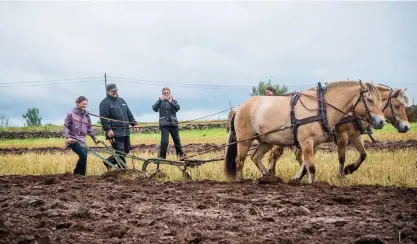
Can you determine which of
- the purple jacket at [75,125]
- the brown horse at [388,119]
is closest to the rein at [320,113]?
the brown horse at [388,119]

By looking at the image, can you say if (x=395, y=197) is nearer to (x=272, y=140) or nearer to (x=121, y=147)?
(x=272, y=140)

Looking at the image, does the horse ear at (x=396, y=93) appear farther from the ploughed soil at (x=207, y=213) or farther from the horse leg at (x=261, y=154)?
the horse leg at (x=261, y=154)

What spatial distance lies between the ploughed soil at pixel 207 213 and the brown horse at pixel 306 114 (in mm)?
828

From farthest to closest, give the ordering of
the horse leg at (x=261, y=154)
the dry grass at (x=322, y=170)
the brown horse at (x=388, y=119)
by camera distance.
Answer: the horse leg at (x=261, y=154)
the brown horse at (x=388, y=119)
the dry grass at (x=322, y=170)

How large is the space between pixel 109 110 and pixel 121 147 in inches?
35.4

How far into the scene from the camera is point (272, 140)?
8.81m

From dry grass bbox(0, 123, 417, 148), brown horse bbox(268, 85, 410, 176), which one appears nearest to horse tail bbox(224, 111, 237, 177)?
brown horse bbox(268, 85, 410, 176)

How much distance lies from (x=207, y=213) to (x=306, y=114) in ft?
9.91

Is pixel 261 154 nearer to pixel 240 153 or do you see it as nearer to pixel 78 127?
pixel 240 153

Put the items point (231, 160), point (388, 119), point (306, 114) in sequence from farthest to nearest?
point (231, 160) < point (388, 119) < point (306, 114)

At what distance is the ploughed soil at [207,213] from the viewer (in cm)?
503

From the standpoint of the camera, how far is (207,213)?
243 inches

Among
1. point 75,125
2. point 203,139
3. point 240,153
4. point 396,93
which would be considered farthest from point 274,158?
point 203,139

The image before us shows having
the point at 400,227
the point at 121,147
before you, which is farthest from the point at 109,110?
the point at 400,227
